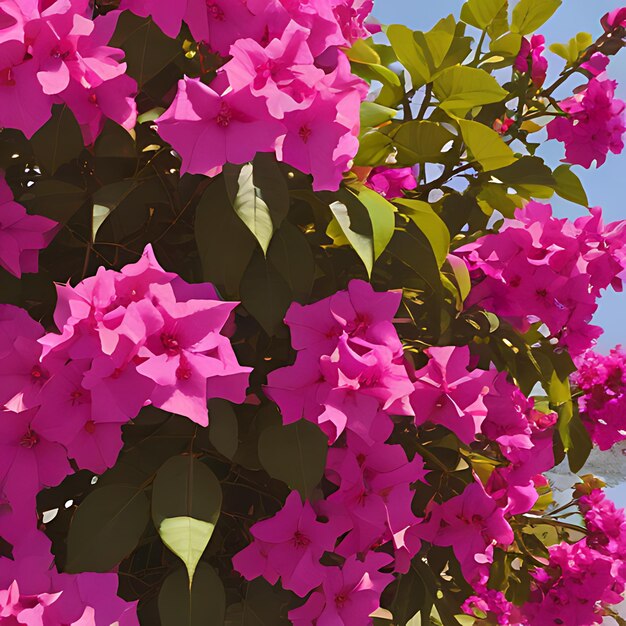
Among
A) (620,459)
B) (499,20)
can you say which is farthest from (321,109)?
(620,459)

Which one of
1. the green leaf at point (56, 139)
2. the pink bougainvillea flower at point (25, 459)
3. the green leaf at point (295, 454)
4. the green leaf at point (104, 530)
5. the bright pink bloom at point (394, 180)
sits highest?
the bright pink bloom at point (394, 180)

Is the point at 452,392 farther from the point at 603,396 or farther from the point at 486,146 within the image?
the point at 603,396

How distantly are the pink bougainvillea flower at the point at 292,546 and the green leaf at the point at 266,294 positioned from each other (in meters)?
0.17

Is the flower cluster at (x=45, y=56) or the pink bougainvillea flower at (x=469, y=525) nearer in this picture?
the flower cluster at (x=45, y=56)

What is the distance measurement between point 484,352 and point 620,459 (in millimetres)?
2422

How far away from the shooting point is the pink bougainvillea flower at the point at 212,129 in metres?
0.62

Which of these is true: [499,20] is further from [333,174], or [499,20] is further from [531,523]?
[531,523]

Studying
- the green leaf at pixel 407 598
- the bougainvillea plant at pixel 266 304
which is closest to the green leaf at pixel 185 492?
the bougainvillea plant at pixel 266 304

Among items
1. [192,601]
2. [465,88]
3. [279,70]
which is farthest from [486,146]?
[192,601]

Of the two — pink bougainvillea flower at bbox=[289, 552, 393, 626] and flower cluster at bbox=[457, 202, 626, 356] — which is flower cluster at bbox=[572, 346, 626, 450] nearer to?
flower cluster at bbox=[457, 202, 626, 356]

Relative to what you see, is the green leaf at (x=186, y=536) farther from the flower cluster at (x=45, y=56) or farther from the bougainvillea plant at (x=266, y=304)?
the flower cluster at (x=45, y=56)

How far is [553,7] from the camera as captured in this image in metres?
1.07

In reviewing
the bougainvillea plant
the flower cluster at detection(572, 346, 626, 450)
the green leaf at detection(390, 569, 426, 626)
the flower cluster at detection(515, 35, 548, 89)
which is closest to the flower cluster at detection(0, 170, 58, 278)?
the bougainvillea plant

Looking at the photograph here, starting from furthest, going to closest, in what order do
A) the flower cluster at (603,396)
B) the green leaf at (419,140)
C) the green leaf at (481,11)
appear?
the flower cluster at (603,396)
the green leaf at (481,11)
the green leaf at (419,140)
